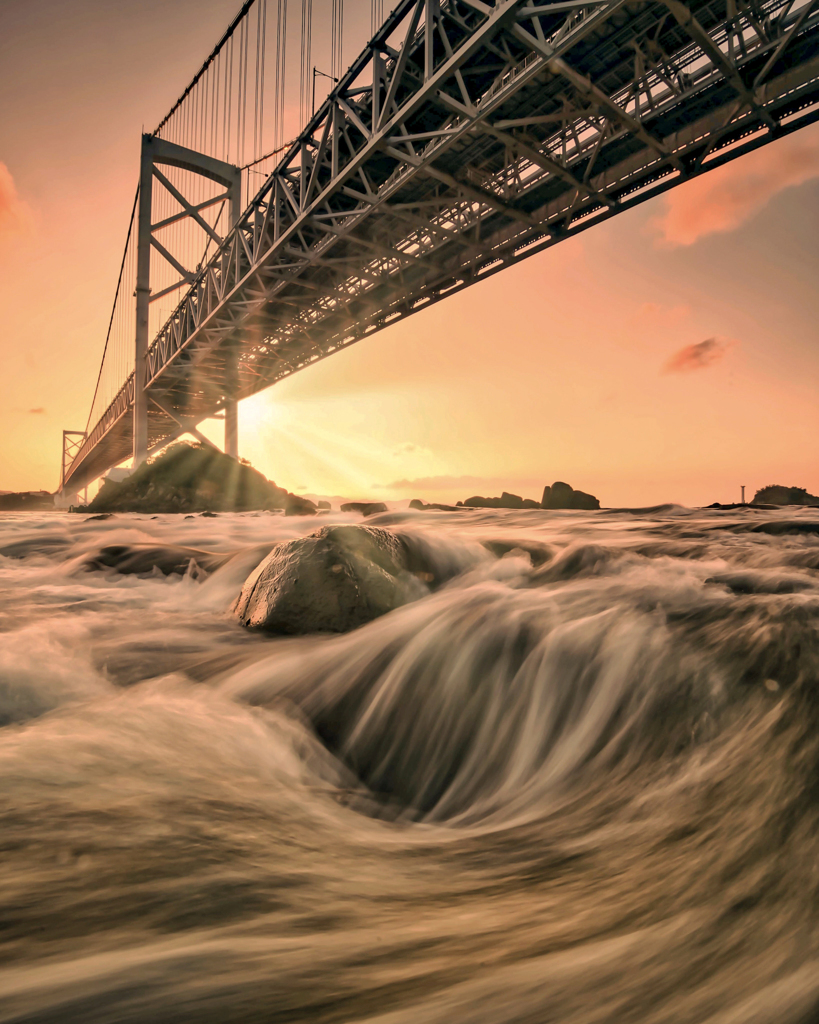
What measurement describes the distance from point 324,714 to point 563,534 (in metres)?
4.65

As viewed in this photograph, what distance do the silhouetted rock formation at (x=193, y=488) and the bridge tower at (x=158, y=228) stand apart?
458 centimetres

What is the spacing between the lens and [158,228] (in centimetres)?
2403

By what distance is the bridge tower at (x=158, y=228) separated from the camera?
22953 mm

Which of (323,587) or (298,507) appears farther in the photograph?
(298,507)

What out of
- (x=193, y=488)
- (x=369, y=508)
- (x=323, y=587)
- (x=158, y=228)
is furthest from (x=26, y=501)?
(x=323, y=587)

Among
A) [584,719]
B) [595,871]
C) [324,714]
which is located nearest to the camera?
[595,871]

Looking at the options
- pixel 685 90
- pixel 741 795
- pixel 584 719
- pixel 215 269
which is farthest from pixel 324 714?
pixel 215 269

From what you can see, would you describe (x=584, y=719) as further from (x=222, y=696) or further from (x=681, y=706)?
(x=222, y=696)

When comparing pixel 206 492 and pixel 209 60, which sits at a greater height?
pixel 209 60

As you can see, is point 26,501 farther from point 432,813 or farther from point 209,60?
point 432,813

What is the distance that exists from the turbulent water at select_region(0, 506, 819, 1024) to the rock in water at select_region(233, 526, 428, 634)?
0.19 meters

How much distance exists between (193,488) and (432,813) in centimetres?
1733

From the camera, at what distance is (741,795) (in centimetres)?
133

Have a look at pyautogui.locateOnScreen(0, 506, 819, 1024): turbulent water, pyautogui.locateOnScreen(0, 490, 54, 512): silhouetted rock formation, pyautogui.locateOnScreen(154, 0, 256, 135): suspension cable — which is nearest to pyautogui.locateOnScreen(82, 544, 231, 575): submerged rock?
pyautogui.locateOnScreen(0, 506, 819, 1024): turbulent water
